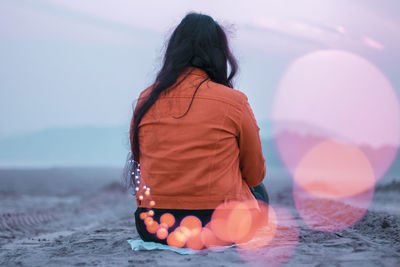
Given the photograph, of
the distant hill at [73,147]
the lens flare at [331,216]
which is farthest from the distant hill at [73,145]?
the lens flare at [331,216]

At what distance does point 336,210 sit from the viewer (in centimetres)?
468

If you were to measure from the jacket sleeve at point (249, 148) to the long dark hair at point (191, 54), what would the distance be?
13.4 inches

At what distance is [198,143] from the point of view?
2.24 m

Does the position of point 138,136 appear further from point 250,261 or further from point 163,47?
point 250,261

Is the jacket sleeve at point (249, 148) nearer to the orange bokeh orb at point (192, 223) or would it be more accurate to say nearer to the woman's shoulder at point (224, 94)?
the woman's shoulder at point (224, 94)

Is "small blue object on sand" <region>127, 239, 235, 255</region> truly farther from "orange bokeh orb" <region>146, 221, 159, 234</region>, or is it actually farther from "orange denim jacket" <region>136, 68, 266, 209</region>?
"orange denim jacket" <region>136, 68, 266, 209</region>

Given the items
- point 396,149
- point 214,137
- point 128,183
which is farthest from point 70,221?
point 396,149

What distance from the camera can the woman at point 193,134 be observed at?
2262mm

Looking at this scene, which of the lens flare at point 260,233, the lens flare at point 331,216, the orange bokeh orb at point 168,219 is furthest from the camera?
the lens flare at point 331,216

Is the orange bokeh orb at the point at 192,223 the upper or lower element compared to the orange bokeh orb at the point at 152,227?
upper

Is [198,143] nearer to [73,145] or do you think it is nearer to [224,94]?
[224,94]

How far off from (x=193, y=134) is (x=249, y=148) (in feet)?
1.29

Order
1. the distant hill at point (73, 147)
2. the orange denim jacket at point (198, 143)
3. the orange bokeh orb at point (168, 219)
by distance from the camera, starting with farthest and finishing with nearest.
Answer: the distant hill at point (73, 147)
the orange bokeh orb at point (168, 219)
the orange denim jacket at point (198, 143)

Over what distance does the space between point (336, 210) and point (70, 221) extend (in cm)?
449
